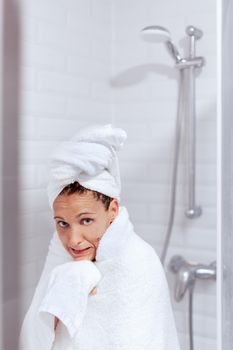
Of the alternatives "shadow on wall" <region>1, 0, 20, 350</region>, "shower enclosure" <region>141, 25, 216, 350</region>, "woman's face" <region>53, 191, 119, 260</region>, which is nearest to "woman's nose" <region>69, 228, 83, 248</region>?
"woman's face" <region>53, 191, 119, 260</region>

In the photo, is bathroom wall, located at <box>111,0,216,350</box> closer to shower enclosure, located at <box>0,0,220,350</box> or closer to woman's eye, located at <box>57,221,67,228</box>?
shower enclosure, located at <box>0,0,220,350</box>

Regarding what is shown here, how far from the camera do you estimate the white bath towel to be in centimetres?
65

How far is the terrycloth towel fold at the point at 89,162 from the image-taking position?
0.65 metres

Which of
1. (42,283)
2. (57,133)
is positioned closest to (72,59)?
(57,133)

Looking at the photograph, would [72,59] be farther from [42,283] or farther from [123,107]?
[42,283]

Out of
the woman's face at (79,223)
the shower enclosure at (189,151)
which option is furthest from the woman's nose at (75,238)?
the shower enclosure at (189,151)

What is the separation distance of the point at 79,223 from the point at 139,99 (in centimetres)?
55

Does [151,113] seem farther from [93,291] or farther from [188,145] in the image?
[93,291]

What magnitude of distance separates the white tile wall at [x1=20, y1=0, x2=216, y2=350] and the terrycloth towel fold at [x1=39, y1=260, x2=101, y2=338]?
0.06 m

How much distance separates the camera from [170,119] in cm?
118

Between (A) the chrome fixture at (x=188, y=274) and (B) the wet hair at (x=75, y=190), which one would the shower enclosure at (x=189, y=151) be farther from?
(B) the wet hair at (x=75, y=190)

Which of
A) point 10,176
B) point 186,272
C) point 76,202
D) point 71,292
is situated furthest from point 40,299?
point 186,272

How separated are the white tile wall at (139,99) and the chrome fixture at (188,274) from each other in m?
0.02

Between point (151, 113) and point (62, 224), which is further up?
point (151, 113)
